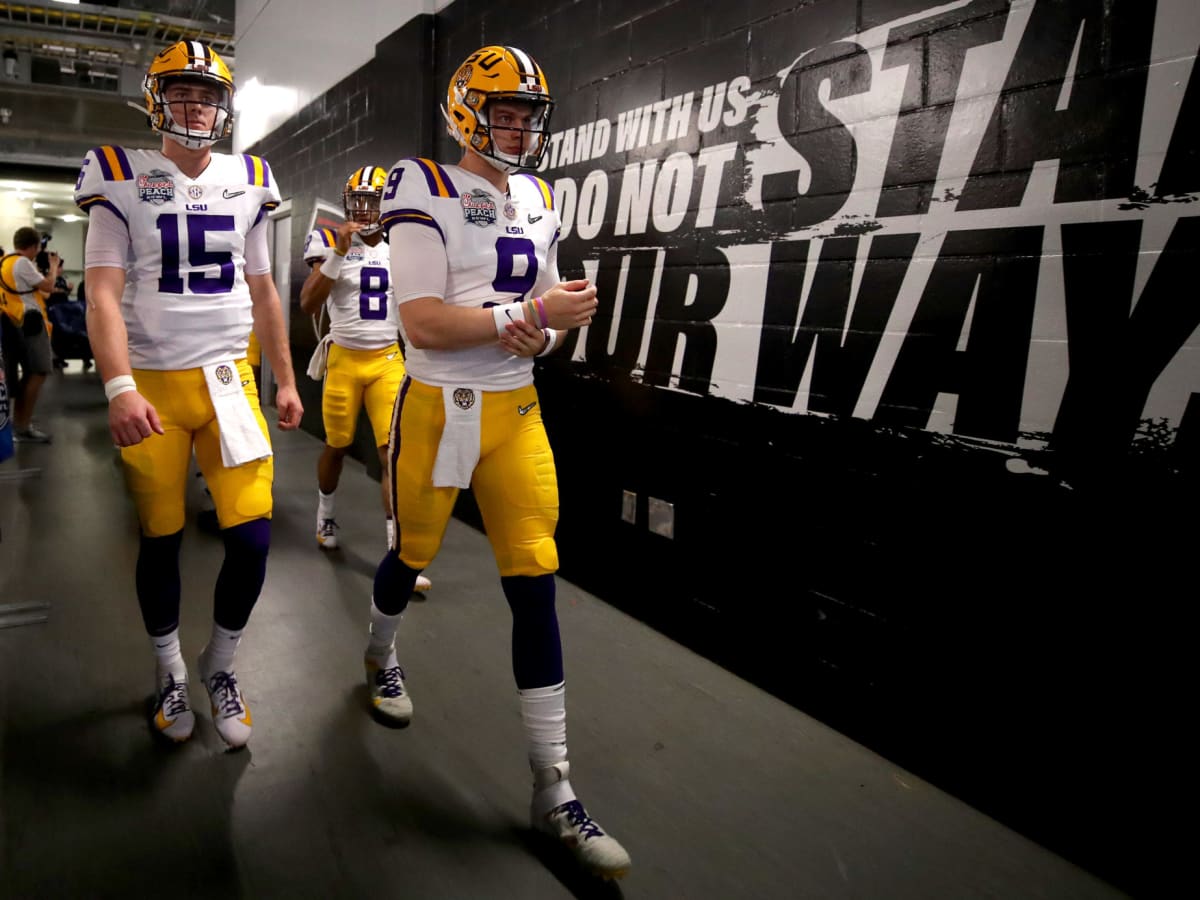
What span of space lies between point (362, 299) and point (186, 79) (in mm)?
1926

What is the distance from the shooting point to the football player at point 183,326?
6.73 feet

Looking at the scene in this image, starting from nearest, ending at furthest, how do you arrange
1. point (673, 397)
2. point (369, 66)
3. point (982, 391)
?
point (982, 391), point (673, 397), point (369, 66)

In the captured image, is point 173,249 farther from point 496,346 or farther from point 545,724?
point 545,724

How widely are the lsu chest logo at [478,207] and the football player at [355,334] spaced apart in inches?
79.5

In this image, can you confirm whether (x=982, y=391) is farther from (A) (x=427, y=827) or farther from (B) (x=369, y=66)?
(B) (x=369, y=66)

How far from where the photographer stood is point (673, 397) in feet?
10.2

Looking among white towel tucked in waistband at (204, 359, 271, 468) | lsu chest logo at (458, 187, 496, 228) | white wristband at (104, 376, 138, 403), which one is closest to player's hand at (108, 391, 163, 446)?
white wristband at (104, 376, 138, 403)

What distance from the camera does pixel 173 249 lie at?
2.12 m

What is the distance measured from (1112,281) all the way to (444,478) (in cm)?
159

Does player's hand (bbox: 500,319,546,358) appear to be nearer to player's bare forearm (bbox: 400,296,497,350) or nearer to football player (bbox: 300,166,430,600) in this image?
player's bare forearm (bbox: 400,296,497,350)

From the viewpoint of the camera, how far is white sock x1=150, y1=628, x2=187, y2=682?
232 cm

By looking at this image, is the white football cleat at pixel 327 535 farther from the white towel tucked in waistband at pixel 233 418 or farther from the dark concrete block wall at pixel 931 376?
the white towel tucked in waistband at pixel 233 418

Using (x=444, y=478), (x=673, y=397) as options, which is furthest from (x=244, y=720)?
(x=673, y=397)

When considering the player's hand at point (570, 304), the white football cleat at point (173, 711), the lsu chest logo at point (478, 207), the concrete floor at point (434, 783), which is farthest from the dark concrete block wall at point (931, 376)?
the white football cleat at point (173, 711)
